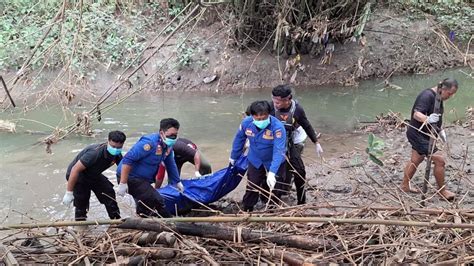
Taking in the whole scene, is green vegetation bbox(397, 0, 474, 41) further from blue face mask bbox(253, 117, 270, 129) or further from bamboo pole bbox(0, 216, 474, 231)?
bamboo pole bbox(0, 216, 474, 231)

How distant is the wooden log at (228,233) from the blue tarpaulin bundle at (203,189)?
227cm

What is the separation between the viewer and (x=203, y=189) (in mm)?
5902

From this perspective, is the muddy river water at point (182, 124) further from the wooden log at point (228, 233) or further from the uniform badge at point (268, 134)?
the wooden log at point (228, 233)

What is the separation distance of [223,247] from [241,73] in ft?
36.7

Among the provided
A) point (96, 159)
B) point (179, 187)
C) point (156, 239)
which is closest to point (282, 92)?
point (179, 187)

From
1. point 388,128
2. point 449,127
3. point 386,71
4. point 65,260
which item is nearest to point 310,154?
point 388,128

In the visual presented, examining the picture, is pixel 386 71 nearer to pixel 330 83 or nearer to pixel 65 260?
pixel 330 83

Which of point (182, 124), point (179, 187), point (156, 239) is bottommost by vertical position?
point (182, 124)

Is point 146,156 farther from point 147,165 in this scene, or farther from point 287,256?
point 287,256

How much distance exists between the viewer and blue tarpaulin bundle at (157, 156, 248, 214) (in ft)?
18.9

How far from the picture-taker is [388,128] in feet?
31.7

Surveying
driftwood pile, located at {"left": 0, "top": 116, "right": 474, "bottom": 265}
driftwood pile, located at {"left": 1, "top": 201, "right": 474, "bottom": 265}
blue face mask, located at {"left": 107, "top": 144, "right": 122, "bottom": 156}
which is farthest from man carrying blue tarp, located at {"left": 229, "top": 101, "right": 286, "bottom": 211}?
driftwood pile, located at {"left": 1, "top": 201, "right": 474, "bottom": 265}

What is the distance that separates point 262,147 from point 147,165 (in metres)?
1.25

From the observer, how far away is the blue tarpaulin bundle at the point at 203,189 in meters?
5.77
